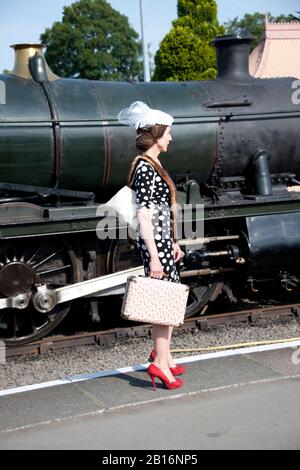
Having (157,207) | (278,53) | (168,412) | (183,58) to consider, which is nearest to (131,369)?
(168,412)

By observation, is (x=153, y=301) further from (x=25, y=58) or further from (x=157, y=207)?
(x=25, y=58)

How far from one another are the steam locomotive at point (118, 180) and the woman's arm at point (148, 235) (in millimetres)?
1568

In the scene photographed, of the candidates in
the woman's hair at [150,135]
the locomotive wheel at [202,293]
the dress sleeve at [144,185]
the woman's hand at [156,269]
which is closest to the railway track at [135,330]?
the locomotive wheel at [202,293]

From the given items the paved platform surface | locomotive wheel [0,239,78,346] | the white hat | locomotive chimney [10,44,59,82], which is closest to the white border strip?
the paved platform surface

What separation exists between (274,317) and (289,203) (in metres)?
1.11

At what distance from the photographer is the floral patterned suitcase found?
426 centimetres

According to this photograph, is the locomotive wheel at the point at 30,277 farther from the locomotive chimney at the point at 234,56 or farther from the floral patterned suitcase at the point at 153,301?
the locomotive chimney at the point at 234,56

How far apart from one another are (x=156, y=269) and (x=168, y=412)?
86 cm

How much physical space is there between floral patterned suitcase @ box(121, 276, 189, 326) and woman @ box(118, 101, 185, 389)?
0.32 feet

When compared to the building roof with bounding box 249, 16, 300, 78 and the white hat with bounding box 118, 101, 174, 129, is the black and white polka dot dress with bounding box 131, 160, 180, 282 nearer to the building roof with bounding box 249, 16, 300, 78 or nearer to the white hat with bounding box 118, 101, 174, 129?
→ the white hat with bounding box 118, 101, 174, 129

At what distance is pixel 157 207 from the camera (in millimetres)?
4395

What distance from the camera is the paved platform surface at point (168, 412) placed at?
3.78 metres
